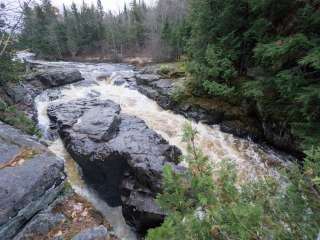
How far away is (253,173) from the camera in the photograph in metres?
7.73

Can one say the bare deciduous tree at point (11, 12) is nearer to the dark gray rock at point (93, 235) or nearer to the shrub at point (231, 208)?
the dark gray rock at point (93, 235)

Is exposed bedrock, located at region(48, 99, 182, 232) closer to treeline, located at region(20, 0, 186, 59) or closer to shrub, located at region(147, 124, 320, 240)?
shrub, located at region(147, 124, 320, 240)

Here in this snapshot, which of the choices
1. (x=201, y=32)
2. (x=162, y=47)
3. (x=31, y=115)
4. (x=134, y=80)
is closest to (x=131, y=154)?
(x=31, y=115)

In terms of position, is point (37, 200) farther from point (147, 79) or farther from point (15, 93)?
point (147, 79)

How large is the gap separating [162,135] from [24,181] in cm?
583

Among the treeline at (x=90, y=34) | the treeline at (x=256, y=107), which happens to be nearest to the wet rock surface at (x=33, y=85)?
the treeline at (x=256, y=107)

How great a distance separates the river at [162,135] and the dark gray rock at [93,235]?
1.70m

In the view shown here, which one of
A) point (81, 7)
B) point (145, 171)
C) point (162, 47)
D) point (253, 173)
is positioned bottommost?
point (253, 173)

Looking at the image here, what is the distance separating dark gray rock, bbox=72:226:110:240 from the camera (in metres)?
4.64

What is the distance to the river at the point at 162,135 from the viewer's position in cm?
738

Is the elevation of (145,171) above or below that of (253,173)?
above

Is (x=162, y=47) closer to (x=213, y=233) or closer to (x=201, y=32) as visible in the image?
(x=201, y=32)

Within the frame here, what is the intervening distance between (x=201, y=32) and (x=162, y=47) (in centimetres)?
1873

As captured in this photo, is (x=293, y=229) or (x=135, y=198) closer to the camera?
(x=293, y=229)
